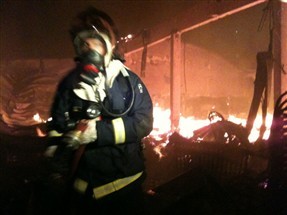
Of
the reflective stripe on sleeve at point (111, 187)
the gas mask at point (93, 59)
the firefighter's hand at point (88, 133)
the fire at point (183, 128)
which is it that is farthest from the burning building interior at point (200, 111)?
the firefighter's hand at point (88, 133)

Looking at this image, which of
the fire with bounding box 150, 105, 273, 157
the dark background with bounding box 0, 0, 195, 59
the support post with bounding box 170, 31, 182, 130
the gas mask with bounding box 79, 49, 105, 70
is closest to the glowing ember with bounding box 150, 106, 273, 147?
the fire with bounding box 150, 105, 273, 157

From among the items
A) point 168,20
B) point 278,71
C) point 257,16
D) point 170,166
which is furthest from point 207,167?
point 257,16

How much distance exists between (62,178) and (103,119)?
2.54ft

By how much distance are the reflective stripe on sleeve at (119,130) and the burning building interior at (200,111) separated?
0.96m

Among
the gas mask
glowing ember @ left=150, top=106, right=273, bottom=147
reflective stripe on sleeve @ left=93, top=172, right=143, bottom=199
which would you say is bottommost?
glowing ember @ left=150, top=106, right=273, bottom=147

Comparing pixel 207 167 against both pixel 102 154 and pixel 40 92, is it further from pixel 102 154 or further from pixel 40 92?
pixel 40 92

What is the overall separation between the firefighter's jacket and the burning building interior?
0.67 metres

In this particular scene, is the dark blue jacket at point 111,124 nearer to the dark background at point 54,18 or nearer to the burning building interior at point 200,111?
the burning building interior at point 200,111

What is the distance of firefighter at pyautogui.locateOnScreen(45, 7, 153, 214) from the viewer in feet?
8.44

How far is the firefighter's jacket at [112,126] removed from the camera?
2.58 meters

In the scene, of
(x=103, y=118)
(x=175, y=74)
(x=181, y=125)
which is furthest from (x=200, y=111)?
(x=103, y=118)

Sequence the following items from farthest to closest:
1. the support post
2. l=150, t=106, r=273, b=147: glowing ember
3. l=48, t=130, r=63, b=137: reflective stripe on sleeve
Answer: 1. the support post
2. l=150, t=106, r=273, b=147: glowing ember
3. l=48, t=130, r=63, b=137: reflective stripe on sleeve

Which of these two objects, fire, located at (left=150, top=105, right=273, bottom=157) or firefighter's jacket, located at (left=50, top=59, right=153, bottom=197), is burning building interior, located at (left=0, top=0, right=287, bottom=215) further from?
firefighter's jacket, located at (left=50, top=59, right=153, bottom=197)

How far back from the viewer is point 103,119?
270cm
